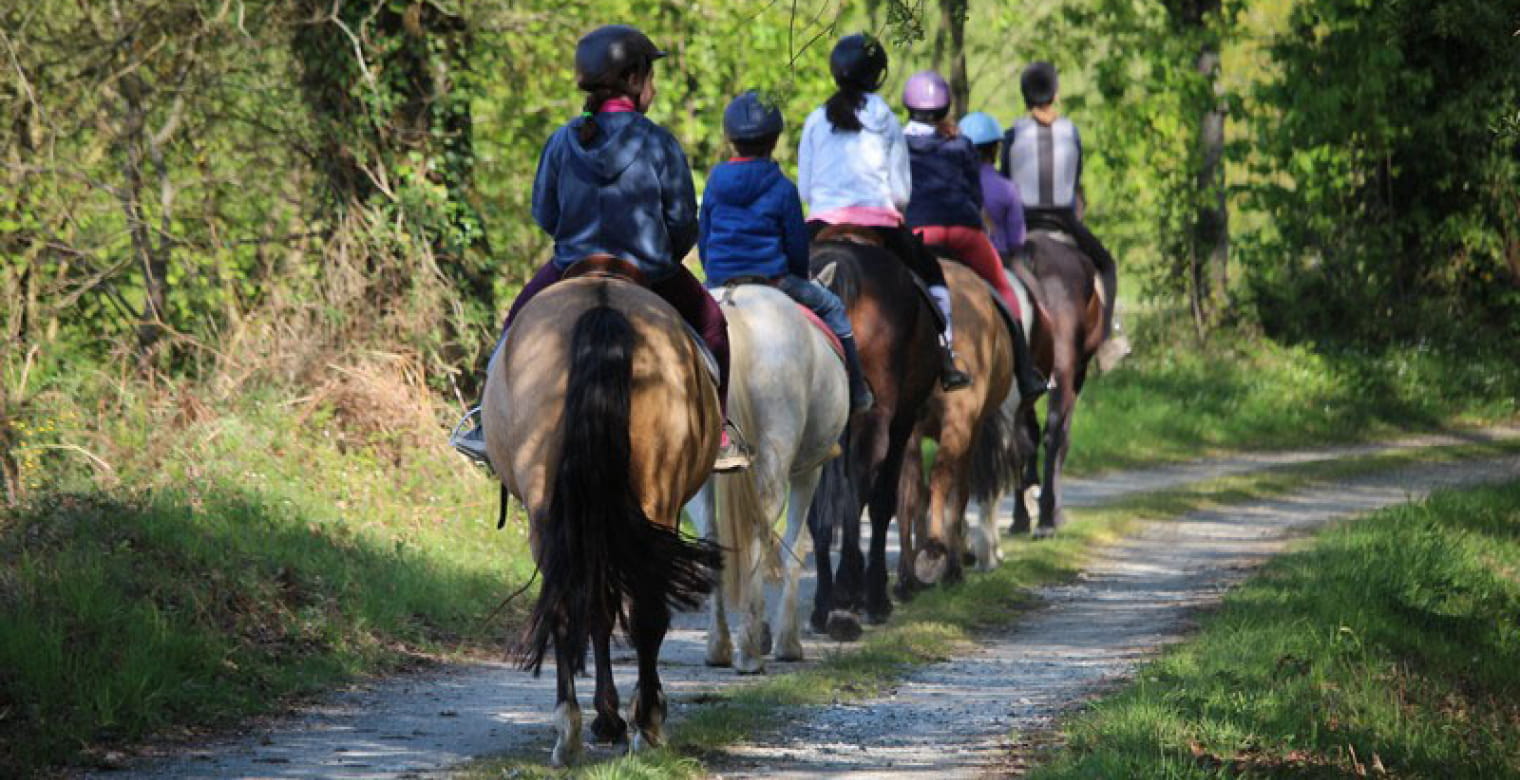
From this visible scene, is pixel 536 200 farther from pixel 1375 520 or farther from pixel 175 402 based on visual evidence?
pixel 1375 520

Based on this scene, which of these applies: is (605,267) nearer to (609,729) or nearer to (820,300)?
(609,729)

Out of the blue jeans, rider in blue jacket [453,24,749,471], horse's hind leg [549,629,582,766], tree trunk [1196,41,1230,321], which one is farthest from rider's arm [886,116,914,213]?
tree trunk [1196,41,1230,321]

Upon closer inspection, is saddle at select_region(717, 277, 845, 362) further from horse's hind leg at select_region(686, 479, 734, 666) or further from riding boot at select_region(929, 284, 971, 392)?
riding boot at select_region(929, 284, 971, 392)

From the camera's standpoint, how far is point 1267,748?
23.5ft

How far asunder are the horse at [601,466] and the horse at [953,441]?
5093 mm

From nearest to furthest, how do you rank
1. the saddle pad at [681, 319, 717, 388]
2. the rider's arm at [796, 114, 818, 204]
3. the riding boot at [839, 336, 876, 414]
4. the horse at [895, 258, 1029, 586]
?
the saddle pad at [681, 319, 717, 388]
the riding boot at [839, 336, 876, 414]
the rider's arm at [796, 114, 818, 204]
the horse at [895, 258, 1029, 586]

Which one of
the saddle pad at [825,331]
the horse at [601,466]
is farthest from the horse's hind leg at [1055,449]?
the horse at [601,466]

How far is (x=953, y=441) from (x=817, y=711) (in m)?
4.45

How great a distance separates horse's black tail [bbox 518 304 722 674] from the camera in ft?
22.0

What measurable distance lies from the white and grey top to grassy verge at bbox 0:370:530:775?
501cm

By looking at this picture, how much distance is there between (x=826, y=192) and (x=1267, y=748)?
499cm

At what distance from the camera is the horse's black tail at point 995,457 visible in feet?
44.1

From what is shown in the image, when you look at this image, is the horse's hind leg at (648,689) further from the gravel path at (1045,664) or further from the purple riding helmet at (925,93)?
the purple riding helmet at (925,93)

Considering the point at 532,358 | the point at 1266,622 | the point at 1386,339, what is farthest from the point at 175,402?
the point at 1386,339
